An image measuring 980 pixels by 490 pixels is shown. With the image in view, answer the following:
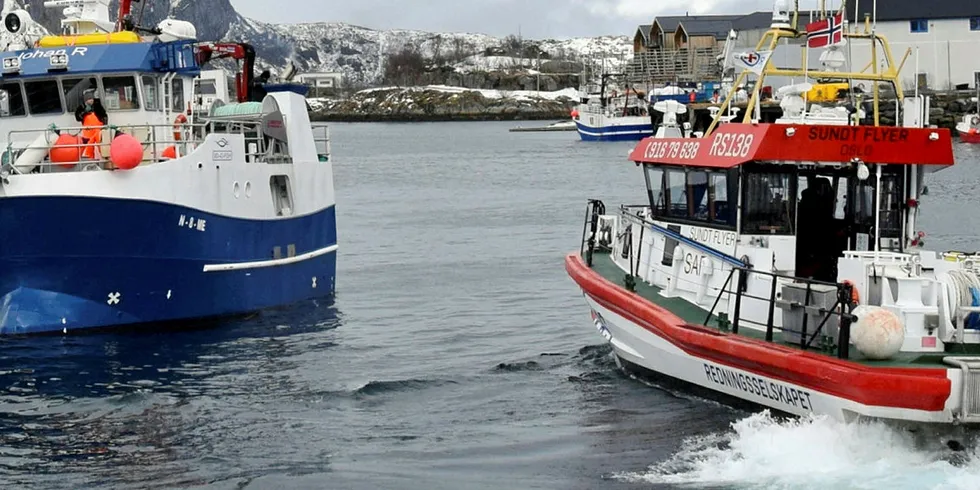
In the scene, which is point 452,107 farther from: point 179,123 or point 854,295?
point 854,295

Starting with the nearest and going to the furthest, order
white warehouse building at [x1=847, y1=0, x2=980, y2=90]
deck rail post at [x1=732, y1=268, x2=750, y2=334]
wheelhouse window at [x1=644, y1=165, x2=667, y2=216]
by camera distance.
Answer: deck rail post at [x1=732, y1=268, x2=750, y2=334], wheelhouse window at [x1=644, y1=165, x2=667, y2=216], white warehouse building at [x1=847, y1=0, x2=980, y2=90]

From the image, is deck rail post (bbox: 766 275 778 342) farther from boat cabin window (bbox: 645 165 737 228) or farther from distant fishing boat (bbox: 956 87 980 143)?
distant fishing boat (bbox: 956 87 980 143)

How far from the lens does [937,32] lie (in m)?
82.4

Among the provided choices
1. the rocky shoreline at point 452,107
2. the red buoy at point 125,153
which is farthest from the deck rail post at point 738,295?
the rocky shoreline at point 452,107

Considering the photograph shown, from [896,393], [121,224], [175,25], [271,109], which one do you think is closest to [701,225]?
[896,393]

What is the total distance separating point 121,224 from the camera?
18.8m

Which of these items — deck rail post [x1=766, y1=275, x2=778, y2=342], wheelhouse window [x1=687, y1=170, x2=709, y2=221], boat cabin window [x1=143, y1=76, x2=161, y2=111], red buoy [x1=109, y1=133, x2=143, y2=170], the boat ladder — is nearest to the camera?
the boat ladder

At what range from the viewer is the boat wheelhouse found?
38.2 feet

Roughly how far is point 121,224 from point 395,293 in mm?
6971

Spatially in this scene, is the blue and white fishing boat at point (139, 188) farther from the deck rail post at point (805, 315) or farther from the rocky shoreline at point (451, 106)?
the rocky shoreline at point (451, 106)

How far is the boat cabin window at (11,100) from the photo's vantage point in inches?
838

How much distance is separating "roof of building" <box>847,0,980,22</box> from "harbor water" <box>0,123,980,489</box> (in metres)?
60.6

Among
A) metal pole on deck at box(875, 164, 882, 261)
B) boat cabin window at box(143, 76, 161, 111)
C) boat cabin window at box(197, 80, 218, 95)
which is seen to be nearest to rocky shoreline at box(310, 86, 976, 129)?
boat cabin window at box(197, 80, 218, 95)

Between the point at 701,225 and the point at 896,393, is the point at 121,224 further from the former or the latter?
the point at 896,393
